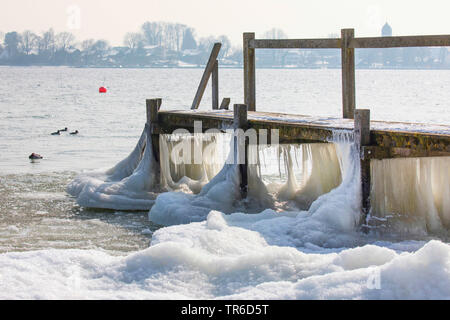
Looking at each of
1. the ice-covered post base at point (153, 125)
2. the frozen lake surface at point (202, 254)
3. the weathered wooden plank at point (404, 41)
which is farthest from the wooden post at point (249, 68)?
the frozen lake surface at point (202, 254)

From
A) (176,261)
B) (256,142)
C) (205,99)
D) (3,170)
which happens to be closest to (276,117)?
(256,142)

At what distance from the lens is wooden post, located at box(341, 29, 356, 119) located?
40.6 feet

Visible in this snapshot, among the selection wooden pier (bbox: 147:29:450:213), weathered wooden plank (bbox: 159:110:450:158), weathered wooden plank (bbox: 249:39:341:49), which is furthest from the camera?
weathered wooden plank (bbox: 249:39:341:49)

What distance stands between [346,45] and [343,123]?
5.50 ft

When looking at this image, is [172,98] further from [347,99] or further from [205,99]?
[347,99]

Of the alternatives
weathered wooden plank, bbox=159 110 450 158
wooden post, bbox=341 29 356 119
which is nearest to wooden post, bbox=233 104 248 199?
weathered wooden plank, bbox=159 110 450 158

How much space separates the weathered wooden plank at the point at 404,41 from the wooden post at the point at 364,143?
6.57 ft

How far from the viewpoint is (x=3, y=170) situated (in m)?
18.5

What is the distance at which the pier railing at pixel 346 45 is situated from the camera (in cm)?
1152

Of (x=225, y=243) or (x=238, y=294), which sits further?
(x=225, y=243)

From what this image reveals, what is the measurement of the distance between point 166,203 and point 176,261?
4461mm

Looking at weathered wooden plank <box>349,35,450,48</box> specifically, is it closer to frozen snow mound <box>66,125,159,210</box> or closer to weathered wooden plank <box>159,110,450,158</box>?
weathered wooden plank <box>159,110,450,158</box>

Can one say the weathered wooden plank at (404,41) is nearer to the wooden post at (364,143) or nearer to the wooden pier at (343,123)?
the wooden pier at (343,123)
